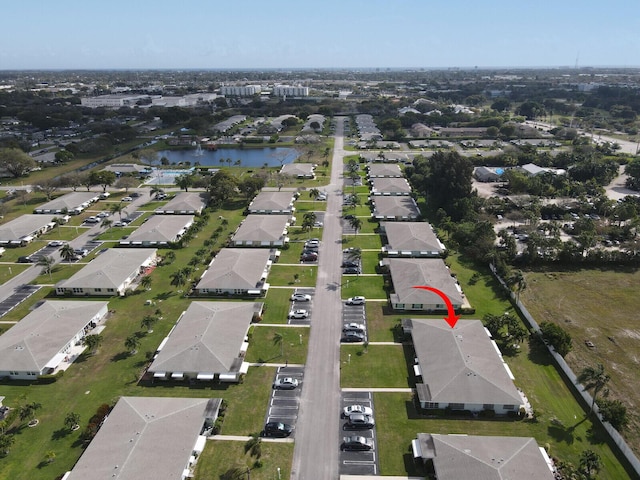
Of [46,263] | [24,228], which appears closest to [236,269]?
→ [46,263]

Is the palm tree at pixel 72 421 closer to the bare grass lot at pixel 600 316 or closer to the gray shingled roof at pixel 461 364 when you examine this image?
the gray shingled roof at pixel 461 364

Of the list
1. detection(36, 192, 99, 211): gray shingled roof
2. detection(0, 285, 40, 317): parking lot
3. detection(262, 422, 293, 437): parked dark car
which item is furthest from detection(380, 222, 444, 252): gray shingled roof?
detection(36, 192, 99, 211): gray shingled roof

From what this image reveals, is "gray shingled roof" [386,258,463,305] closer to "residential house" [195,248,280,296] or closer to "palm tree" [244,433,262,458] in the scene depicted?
"residential house" [195,248,280,296]

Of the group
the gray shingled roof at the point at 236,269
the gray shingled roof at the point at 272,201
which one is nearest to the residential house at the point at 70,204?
the gray shingled roof at the point at 272,201

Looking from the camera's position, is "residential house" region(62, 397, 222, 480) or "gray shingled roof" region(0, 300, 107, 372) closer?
"residential house" region(62, 397, 222, 480)

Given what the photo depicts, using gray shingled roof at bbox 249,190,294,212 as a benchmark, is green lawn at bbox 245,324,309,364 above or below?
below

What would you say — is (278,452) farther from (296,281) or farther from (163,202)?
(163,202)

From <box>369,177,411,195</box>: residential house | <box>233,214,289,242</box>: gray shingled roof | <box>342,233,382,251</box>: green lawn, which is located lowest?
<box>342,233,382,251</box>: green lawn
